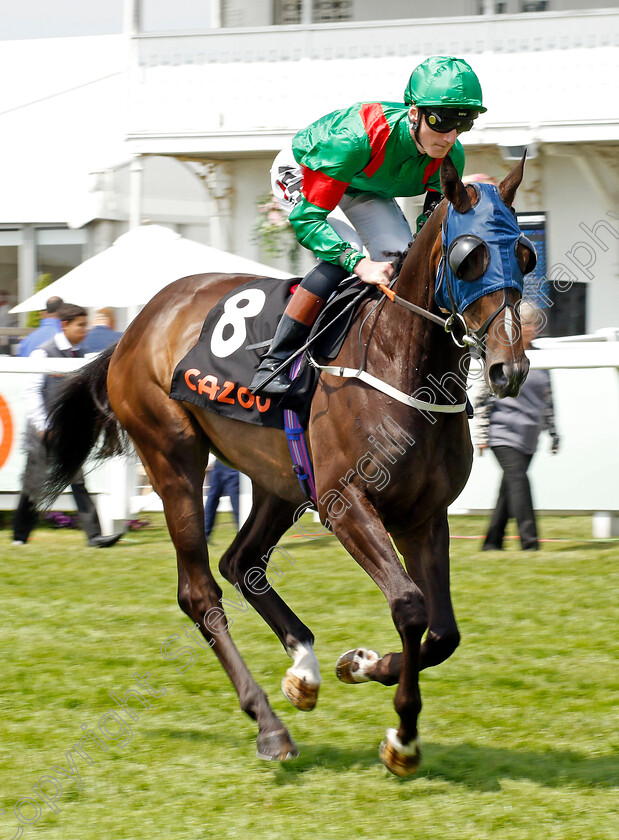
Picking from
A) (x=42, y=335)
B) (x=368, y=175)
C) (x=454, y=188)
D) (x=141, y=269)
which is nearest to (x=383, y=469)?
(x=454, y=188)

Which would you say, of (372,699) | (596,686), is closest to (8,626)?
(372,699)

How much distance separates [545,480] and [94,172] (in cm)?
870

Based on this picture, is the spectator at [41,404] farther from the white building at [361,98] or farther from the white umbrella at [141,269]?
the white building at [361,98]

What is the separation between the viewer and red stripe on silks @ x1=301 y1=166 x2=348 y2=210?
3701 millimetres

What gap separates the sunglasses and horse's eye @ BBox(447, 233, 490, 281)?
523mm

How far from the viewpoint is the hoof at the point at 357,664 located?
3.79 m

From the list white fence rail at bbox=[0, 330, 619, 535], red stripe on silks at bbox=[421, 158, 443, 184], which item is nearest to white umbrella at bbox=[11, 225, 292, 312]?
white fence rail at bbox=[0, 330, 619, 535]

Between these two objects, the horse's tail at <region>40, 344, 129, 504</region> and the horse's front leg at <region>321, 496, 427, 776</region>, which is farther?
the horse's tail at <region>40, 344, 129, 504</region>

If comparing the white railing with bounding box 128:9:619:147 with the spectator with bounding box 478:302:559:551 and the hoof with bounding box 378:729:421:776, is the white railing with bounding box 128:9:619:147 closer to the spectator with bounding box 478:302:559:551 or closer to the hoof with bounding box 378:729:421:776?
the spectator with bounding box 478:302:559:551

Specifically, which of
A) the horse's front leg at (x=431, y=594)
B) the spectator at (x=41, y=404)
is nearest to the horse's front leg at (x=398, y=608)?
the horse's front leg at (x=431, y=594)

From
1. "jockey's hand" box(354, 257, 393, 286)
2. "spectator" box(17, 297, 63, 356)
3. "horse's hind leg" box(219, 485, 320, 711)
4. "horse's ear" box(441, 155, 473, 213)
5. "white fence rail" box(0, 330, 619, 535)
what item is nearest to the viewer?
"horse's ear" box(441, 155, 473, 213)

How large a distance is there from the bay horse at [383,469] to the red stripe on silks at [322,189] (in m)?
0.33

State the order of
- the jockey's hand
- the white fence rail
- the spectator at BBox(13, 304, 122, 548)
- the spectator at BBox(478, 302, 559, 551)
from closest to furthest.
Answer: the jockey's hand < the spectator at BBox(478, 302, 559, 551) < the white fence rail < the spectator at BBox(13, 304, 122, 548)

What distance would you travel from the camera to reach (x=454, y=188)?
324 centimetres
